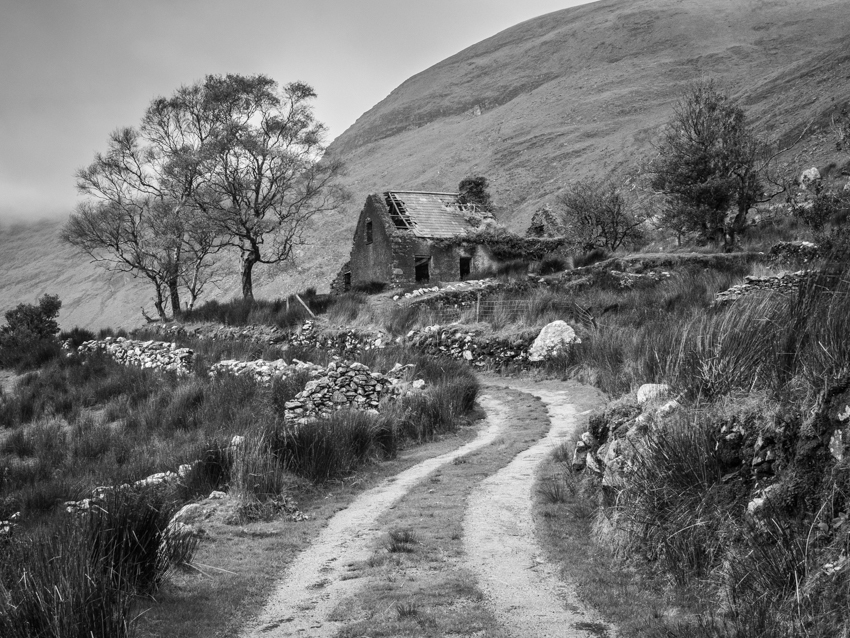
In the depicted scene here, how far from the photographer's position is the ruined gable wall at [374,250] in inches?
1348

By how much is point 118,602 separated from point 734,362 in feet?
17.9

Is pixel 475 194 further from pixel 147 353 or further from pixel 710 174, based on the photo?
pixel 147 353

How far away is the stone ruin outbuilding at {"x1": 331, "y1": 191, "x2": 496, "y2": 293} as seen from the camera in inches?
1335

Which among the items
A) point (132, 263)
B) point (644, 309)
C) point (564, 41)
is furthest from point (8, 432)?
point (564, 41)

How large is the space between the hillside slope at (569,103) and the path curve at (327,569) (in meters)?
38.0

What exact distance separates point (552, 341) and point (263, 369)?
7601 millimetres

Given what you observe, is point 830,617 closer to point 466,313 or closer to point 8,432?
point 8,432

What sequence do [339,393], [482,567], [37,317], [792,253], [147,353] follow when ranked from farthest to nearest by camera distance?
[37,317], [147,353], [792,253], [339,393], [482,567]

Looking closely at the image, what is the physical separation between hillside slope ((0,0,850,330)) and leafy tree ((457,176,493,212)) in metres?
14.4

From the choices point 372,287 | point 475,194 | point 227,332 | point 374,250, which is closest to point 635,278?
point 372,287

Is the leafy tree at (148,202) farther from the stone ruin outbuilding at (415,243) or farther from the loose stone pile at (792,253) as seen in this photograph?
the loose stone pile at (792,253)

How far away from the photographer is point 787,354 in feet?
18.9

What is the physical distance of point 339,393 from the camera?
12570 mm

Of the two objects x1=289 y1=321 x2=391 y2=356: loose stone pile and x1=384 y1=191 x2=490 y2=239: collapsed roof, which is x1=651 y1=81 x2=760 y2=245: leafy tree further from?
x1=289 y1=321 x2=391 y2=356: loose stone pile
